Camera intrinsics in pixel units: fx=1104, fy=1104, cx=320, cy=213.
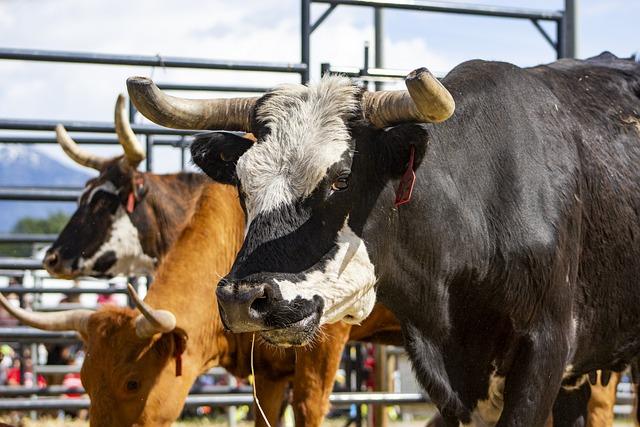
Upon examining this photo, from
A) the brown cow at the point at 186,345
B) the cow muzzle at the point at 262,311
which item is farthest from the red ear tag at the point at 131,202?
the cow muzzle at the point at 262,311

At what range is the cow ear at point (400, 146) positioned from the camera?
3.50m

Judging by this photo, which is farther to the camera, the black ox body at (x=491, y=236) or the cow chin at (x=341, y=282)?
the black ox body at (x=491, y=236)

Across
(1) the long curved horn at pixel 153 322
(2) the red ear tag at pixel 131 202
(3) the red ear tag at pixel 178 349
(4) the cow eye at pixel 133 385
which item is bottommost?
(4) the cow eye at pixel 133 385

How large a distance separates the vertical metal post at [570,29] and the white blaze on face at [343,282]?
13.9 ft

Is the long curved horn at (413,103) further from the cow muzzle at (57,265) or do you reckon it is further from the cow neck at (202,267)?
the cow muzzle at (57,265)

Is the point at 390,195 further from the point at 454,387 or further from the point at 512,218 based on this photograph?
the point at 454,387

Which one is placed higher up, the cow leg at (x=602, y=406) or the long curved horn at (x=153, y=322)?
the long curved horn at (x=153, y=322)

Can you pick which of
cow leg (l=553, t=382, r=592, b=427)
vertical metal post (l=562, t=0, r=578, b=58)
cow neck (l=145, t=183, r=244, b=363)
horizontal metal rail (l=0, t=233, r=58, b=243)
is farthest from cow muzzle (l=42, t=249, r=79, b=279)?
cow leg (l=553, t=382, r=592, b=427)

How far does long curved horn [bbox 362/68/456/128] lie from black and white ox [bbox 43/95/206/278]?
12.9 feet

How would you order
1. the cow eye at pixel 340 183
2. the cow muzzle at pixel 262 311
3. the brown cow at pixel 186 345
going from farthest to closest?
the brown cow at pixel 186 345 < the cow eye at pixel 340 183 < the cow muzzle at pixel 262 311

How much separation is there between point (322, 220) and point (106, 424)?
8.30 ft

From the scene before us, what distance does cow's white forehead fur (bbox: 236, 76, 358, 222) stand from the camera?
11.0ft

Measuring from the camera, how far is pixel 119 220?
7723 mm

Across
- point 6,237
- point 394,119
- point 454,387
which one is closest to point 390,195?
point 394,119
